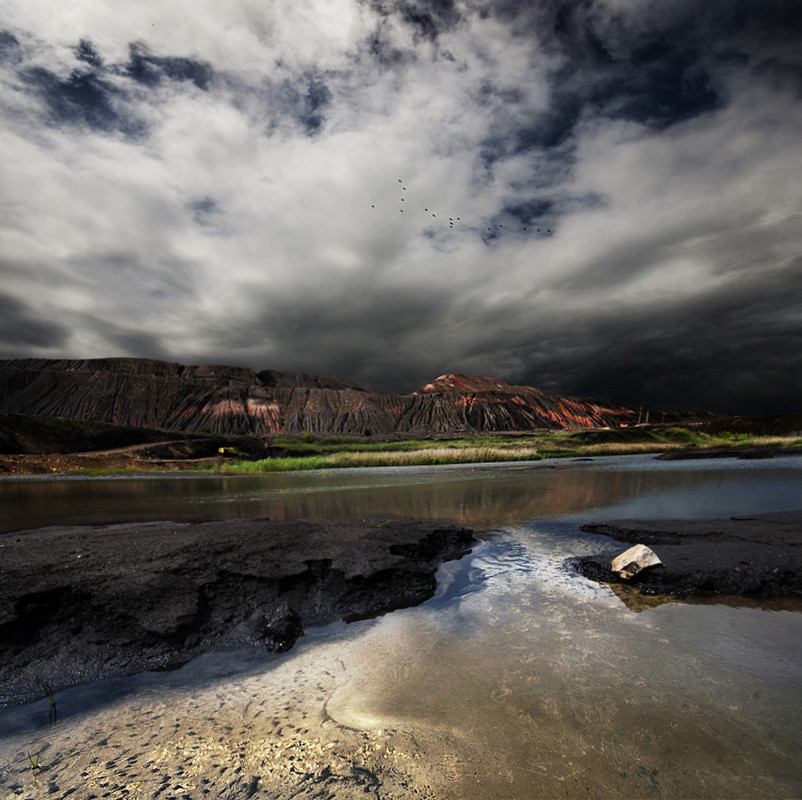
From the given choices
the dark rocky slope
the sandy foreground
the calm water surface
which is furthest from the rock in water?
the dark rocky slope

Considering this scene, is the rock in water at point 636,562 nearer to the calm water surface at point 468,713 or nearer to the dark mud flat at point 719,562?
the dark mud flat at point 719,562

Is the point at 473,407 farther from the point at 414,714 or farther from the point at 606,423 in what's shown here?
the point at 414,714

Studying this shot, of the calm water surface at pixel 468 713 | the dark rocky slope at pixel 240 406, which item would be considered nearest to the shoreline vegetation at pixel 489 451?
the calm water surface at pixel 468 713

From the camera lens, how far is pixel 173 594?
11.8ft

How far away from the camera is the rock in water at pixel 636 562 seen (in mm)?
4117

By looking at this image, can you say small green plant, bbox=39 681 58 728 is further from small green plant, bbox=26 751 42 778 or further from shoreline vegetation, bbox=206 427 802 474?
shoreline vegetation, bbox=206 427 802 474

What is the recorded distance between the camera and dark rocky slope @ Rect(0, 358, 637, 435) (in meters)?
82.9

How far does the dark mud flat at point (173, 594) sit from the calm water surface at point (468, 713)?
0.28 metres

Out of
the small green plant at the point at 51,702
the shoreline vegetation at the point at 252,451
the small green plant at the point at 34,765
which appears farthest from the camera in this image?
the shoreline vegetation at the point at 252,451

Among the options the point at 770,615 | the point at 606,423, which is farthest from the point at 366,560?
the point at 606,423

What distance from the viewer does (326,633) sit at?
3279mm

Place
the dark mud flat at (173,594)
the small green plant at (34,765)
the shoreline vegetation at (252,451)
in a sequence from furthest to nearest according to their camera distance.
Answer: the shoreline vegetation at (252,451), the dark mud flat at (173,594), the small green plant at (34,765)

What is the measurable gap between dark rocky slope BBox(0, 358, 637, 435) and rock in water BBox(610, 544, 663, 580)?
7766 centimetres

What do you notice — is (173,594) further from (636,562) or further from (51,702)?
(636,562)
